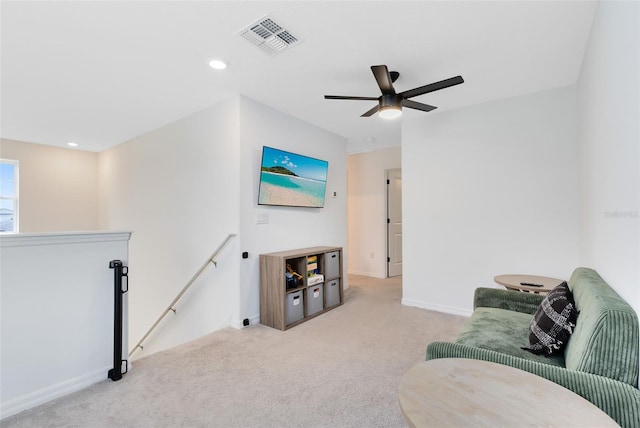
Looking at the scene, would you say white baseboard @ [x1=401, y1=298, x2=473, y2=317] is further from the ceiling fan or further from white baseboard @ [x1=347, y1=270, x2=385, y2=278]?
the ceiling fan

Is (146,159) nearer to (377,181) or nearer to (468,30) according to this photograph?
(377,181)

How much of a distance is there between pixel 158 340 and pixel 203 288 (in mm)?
1273

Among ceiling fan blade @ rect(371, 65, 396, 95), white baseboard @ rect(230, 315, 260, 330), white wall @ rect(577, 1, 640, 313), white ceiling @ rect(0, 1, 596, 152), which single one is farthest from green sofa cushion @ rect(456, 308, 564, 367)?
white baseboard @ rect(230, 315, 260, 330)

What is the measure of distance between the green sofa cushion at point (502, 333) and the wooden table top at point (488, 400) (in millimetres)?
573

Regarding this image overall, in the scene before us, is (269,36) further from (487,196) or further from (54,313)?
(487,196)

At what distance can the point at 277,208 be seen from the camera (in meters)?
3.76

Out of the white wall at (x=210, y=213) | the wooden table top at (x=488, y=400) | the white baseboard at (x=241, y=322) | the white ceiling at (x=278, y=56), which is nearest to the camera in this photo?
the wooden table top at (x=488, y=400)

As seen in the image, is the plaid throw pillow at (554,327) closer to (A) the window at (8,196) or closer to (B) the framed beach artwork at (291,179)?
(B) the framed beach artwork at (291,179)

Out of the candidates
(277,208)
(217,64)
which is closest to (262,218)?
(277,208)

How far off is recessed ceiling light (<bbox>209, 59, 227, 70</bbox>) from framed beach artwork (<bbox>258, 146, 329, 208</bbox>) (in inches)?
37.7

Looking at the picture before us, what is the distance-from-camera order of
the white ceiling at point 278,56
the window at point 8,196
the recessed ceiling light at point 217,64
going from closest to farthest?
the white ceiling at point 278,56
the recessed ceiling light at point 217,64
the window at point 8,196

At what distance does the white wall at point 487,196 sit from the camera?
10.1 feet

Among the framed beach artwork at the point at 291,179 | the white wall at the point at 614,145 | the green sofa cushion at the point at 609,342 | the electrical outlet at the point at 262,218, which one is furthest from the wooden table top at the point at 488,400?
the framed beach artwork at the point at 291,179

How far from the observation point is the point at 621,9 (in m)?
1.37
